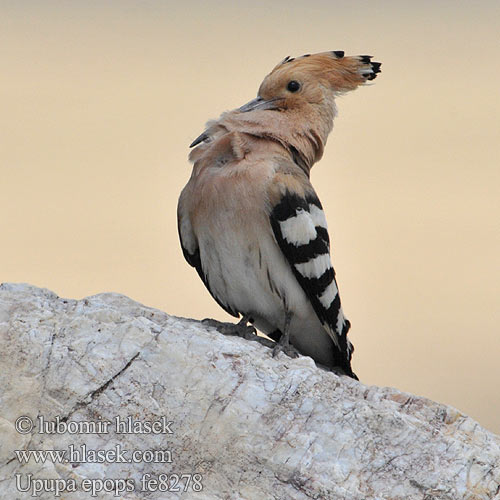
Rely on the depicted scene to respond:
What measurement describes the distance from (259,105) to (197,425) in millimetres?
1879

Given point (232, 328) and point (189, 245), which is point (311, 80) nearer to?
point (189, 245)

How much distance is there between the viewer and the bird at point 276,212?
4.20 m

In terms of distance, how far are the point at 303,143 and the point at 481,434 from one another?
164 cm

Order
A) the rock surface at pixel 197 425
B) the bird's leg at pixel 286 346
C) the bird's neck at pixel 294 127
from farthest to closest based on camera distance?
the bird's neck at pixel 294 127 → the bird's leg at pixel 286 346 → the rock surface at pixel 197 425

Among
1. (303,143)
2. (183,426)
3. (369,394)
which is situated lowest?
(183,426)

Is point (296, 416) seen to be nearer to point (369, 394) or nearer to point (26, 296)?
point (369, 394)

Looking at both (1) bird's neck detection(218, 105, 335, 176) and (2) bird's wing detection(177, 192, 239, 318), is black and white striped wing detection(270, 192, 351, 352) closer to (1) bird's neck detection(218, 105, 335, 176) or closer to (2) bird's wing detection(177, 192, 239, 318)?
(1) bird's neck detection(218, 105, 335, 176)

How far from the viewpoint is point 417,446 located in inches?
137

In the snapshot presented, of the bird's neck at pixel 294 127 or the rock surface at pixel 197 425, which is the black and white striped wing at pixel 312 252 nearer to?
the bird's neck at pixel 294 127

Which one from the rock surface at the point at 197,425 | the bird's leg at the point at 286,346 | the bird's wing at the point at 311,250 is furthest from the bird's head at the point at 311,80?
the rock surface at the point at 197,425

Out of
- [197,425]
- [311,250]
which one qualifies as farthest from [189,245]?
[197,425]

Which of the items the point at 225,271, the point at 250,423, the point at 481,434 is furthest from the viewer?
the point at 225,271

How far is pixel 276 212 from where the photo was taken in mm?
4172

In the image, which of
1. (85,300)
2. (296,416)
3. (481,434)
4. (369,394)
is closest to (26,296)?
(85,300)
